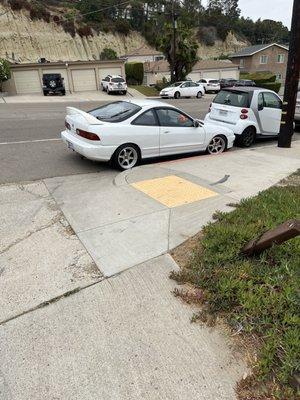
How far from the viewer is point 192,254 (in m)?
3.96

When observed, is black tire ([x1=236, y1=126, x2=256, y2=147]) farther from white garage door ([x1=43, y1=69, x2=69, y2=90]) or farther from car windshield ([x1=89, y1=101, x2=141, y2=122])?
white garage door ([x1=43, y1=69, x2=69, y2=90])

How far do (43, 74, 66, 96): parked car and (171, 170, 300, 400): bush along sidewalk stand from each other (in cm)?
3083

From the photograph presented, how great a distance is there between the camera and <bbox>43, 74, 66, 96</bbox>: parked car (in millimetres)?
32156

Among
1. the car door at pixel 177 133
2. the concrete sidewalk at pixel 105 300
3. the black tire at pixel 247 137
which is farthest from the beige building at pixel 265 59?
the concrete sidewalk at pixel 105 300

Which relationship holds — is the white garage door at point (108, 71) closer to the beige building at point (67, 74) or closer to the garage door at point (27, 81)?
the beige building at point (67, 74)

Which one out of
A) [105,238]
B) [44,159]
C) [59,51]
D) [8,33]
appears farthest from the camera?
[59,51]

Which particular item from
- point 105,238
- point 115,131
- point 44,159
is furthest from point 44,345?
point 44,159

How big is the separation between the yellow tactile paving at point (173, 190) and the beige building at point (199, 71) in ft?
158

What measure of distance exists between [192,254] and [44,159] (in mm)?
5672

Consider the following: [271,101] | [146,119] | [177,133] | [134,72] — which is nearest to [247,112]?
[271,101]

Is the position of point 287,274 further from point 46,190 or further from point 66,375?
point 46,190

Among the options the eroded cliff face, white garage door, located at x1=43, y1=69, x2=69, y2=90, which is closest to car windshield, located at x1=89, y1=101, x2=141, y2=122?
white garage door, located at x1=43, y1=69, x2=69, y2=90

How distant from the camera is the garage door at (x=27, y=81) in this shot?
34000 mm

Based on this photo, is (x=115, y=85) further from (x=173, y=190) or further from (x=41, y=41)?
(x=41, y=41)
